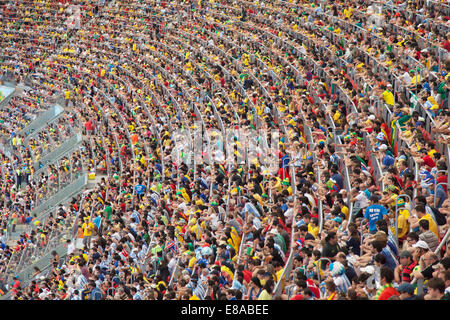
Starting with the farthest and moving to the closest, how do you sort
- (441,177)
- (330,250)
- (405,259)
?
1. (441,177)
2. (330,250)
3. (405,259)

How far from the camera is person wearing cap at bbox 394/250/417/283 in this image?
7.21 meters

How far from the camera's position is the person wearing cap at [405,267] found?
23.7 ft

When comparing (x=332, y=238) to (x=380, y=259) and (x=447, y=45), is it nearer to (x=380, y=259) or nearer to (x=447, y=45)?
(x=380, y=259)

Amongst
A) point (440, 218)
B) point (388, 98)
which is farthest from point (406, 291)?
point (388, 98)

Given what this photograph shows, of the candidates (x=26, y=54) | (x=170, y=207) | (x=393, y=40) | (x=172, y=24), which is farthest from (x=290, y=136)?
(x=26, y=54)

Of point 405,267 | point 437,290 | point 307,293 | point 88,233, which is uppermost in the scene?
point 437,290

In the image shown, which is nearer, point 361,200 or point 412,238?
point 412,238

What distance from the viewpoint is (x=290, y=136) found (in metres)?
15.6

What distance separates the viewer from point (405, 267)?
734 centimetres

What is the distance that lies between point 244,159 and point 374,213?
7.64 m

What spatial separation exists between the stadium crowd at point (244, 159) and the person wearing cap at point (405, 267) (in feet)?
0.07

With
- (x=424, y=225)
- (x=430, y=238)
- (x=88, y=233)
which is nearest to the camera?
(x=430, y=238)

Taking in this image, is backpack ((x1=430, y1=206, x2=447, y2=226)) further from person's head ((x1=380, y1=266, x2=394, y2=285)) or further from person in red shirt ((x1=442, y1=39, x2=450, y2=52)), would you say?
person in red shirt ((x1=442, y1=39, x2=450, y2=52))
